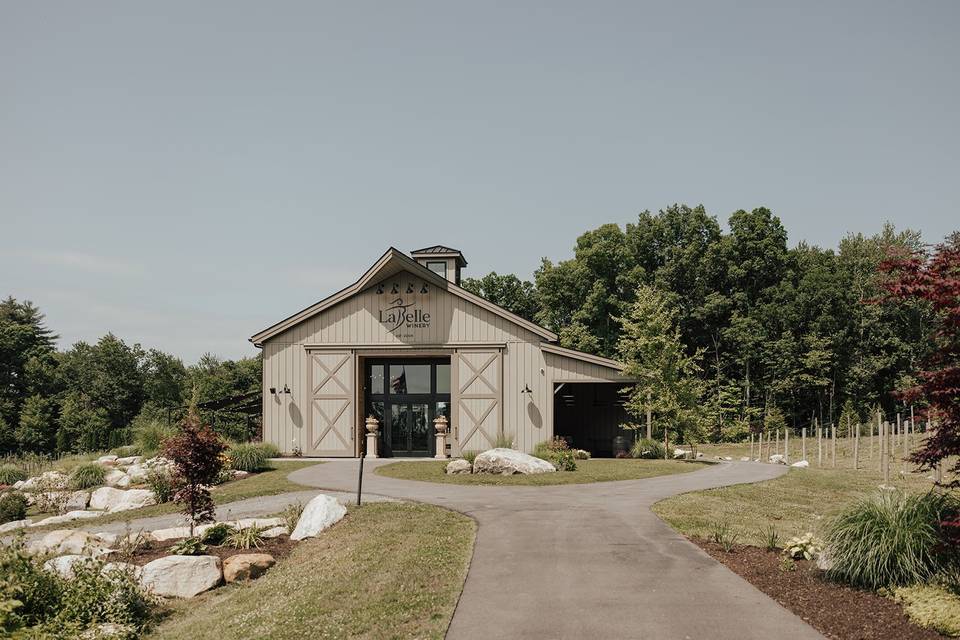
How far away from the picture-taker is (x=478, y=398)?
28094 millimetres

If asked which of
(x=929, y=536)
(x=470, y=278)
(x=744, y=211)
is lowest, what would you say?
(x=929, y=536)

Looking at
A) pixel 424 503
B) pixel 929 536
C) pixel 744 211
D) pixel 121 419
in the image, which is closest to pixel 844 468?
pixel 424 503

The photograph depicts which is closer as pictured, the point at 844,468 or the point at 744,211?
the point at 844,468

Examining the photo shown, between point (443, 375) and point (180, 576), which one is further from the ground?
point (443, 375)

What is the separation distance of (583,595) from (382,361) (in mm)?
22229

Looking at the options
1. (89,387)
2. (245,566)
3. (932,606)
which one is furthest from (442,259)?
(89,387)

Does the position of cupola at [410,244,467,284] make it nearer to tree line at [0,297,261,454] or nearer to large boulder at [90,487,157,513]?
large boulder at [90,487,157,513]

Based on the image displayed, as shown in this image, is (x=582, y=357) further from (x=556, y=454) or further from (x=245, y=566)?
(x=245, y=566)

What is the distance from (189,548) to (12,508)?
459 inches

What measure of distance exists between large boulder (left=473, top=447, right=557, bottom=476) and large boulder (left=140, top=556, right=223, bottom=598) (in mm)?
10975

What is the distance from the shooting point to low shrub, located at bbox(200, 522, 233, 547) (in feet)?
40.5

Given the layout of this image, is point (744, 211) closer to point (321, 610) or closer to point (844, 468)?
point (844, 468)

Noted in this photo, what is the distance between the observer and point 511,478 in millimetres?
19812

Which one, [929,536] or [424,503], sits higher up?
[929,536]
